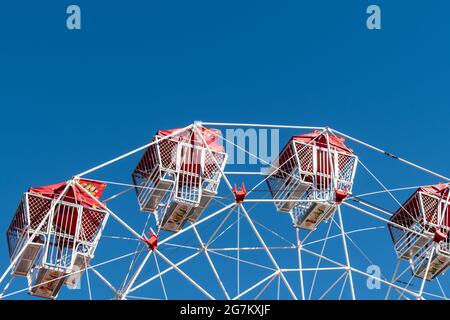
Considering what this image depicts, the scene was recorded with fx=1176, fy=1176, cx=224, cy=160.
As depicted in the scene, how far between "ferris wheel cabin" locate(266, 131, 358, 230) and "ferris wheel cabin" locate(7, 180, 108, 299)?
33.0 ft

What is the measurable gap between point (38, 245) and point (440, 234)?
21.2 metres

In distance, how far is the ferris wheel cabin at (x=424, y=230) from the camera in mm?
62625

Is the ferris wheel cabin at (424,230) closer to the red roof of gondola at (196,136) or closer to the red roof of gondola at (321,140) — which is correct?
the red roof of gondola at (321,140)

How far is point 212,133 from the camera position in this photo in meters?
61.3

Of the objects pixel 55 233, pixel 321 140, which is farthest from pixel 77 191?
pixel 321 140

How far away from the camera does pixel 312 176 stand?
6178 cm

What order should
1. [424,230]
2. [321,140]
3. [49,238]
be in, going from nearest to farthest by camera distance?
[49,238] → [321,140] → [424,230]

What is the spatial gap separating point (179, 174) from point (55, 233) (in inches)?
281

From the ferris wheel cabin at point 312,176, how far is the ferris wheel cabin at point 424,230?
423 cm

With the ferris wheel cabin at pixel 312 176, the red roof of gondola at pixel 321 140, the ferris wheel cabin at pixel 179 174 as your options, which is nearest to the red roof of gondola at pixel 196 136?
the ferris wheel cabin at pixel 179 174

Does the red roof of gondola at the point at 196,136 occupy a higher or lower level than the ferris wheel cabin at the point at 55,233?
higher

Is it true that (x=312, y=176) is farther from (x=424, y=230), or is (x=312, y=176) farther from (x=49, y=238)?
(x=49, y=238)
